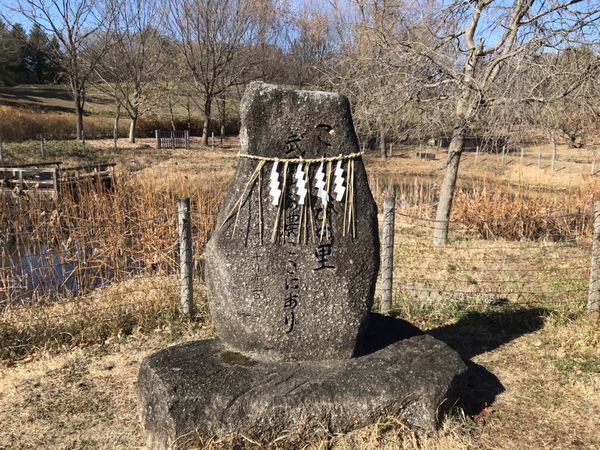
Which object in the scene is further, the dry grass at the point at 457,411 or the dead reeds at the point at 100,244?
the dead reeds at the point at 100,244

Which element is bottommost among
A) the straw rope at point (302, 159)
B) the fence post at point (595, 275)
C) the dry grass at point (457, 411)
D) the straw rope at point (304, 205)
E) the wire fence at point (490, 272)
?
the dry grass at point (457, 411)

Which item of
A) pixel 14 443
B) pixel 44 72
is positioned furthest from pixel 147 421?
pixel 44 72

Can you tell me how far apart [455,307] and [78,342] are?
3927mm

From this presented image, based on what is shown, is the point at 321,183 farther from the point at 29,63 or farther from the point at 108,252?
the point at 29,63

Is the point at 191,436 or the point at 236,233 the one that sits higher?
the point at 236,233

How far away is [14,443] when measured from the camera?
11.7ft

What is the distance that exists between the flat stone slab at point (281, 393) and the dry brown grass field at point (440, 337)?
0.10m

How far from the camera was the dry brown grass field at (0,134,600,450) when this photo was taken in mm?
3600

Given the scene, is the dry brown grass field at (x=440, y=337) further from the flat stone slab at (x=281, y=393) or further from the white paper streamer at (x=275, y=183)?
A: the white paper streamer at (x=275, y=183)

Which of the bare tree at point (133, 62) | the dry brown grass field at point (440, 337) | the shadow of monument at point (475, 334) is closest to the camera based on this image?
the dry brown grass field at point (440, 337)

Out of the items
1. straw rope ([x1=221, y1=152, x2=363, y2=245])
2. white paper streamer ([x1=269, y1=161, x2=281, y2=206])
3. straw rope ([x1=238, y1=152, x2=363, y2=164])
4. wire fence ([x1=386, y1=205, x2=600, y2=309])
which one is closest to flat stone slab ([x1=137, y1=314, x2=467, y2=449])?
straw rope ([x1=221, y1=152, x2=363, y2=245])

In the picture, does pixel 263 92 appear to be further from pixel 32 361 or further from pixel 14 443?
pixel 32 361

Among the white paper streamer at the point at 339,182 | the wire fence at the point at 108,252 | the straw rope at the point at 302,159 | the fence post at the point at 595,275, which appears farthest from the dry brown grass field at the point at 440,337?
the straw rope at the point at 302,159

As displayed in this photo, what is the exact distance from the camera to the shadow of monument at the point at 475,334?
13.5 ft
